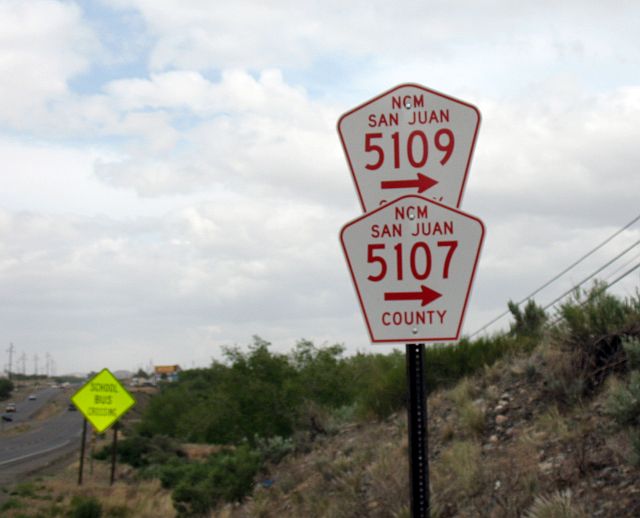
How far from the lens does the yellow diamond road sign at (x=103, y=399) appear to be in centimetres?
2700

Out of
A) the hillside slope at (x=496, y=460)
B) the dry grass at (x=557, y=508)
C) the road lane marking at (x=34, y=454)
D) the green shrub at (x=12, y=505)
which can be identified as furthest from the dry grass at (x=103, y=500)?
the road lane marking at (x=34, y=454)

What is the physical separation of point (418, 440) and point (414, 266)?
0.94 meters

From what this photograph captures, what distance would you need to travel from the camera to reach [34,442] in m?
74.5

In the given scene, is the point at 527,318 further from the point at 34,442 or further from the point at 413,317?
the point at 34,442

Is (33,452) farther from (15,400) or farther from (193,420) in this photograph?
(15,400)

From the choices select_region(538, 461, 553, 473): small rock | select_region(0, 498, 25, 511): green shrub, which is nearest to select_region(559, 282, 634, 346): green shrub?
select_region(538, 461, 553, 473): small rock

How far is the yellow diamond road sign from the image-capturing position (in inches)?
1063

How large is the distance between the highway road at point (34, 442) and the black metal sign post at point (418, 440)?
32593mm

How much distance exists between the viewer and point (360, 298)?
15.4 ft

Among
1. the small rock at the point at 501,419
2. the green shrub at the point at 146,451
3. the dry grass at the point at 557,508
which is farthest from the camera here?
the green shrub at the point at 146,451

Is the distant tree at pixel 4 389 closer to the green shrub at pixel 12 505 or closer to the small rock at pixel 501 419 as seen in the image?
the green shrub at pixel 12 505

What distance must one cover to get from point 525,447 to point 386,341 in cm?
677

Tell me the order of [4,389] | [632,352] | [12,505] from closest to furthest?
1. [632,352]
2. [12,505]
3. [4,389]

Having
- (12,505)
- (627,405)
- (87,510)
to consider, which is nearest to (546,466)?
(627,405)
